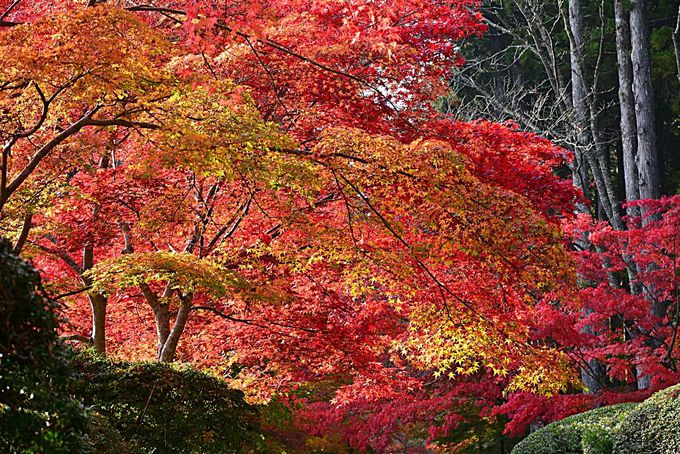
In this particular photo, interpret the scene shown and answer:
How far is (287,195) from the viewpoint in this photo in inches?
321

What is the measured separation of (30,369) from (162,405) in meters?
4.19

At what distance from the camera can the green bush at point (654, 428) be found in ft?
22.5

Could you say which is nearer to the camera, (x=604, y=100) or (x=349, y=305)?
(x=349, y=305)

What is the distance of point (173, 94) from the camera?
20.3ft

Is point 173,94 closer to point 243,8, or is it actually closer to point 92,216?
point 243,8

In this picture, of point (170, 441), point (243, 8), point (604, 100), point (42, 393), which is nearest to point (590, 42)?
point (604, 100)

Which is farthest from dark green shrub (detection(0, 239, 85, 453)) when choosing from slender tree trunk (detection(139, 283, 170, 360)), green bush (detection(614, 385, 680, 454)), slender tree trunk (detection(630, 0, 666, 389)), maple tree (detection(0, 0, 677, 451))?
slender tree trunk (detection(630, 0, 666, 389))

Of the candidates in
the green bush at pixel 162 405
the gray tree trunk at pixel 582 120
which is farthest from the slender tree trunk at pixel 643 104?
the green bush at pixel 162 405

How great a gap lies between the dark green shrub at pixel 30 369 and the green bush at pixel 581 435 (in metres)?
6.59

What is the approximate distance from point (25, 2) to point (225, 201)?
3.02 m

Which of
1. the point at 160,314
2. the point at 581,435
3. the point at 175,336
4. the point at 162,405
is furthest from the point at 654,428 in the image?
the point at 160,314

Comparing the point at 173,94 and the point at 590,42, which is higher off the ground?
the point at 590,42

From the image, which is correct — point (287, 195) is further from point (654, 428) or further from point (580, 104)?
point (580, 104)

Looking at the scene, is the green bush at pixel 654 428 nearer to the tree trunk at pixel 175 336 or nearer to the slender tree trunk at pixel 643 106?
the tree trunk at pixel 175 336
